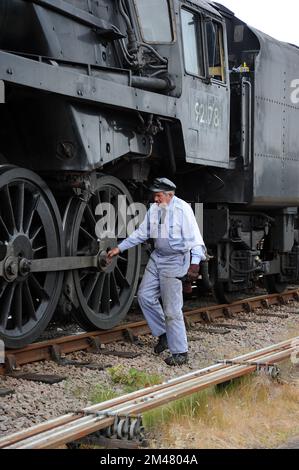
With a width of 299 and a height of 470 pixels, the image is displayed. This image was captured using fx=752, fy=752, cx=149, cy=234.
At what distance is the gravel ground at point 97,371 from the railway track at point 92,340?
8cm

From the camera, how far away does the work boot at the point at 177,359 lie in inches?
248

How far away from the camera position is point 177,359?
249 inches

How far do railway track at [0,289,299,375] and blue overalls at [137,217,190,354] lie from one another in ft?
1.87

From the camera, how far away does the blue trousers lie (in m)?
6.36

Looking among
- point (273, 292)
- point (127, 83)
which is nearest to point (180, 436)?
point (127, 83)

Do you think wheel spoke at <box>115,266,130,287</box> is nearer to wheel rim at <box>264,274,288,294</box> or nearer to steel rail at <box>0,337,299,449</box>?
steel rail at <box>0,337,299,449</box>

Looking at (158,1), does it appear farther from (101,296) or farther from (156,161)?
(101,296)

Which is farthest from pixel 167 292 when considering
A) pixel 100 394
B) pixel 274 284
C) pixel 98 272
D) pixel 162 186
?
pixel 274 284

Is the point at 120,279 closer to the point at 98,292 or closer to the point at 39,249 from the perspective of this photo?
the point at 98,292

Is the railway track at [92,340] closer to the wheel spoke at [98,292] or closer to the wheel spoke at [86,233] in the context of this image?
the wheel spoke at [98,292]

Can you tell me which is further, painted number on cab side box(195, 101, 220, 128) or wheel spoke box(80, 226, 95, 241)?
painted number on cab side box(195, 101, 220, 128)

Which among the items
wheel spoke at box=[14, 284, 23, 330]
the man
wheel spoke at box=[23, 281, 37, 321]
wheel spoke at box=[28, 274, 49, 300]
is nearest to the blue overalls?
the man

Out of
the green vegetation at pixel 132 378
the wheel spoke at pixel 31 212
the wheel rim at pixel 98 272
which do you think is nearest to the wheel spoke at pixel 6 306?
the wheel spoke at pixel 31 212

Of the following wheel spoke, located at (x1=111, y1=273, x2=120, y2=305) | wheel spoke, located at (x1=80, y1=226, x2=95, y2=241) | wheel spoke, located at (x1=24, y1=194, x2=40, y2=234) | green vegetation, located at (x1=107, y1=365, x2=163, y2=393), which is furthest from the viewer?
wheel spoke, located at (x1=111, y1=273, x2=120, y2=305)
